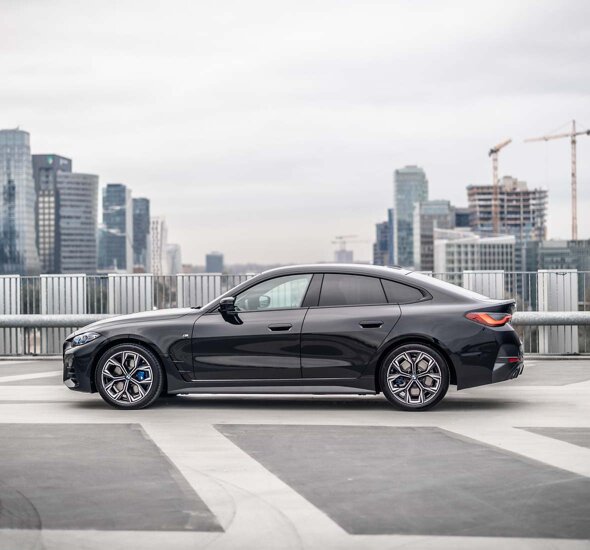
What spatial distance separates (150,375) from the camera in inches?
427

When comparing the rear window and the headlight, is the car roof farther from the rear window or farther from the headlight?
the headlight

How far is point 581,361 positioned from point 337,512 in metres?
12.1

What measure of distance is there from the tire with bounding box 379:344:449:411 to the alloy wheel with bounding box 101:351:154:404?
2.38 m

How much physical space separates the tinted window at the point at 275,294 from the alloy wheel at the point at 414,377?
119cm

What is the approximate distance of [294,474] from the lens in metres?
7.42

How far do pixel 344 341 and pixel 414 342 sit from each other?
69 cm

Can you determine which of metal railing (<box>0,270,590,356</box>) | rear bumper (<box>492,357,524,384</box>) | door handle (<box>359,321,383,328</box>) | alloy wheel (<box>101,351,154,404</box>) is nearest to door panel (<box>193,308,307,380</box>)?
alloy wheel (<box>101,351,154,404</box>)

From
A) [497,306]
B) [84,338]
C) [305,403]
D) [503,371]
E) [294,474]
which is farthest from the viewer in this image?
[305,403]

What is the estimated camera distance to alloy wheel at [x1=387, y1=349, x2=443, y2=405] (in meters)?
10.5

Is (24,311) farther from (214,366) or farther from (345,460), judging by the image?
(345,460)

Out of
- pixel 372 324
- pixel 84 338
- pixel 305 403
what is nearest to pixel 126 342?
pixel 84 338

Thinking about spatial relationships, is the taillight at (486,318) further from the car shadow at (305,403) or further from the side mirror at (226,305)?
the side mirror at (226,305)

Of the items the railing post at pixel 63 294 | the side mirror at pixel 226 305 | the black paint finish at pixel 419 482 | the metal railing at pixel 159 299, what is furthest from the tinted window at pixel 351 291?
the railing post at pixel 63 294

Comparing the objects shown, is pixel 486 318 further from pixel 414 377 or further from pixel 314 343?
pixel 314 343
